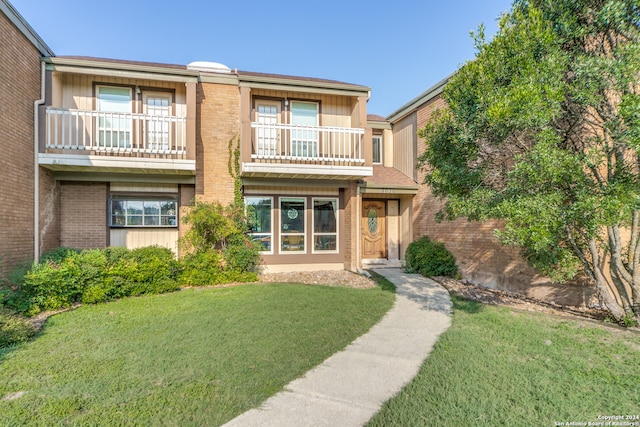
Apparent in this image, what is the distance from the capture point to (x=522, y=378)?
3467 millimetres

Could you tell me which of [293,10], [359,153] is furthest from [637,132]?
[293,10]

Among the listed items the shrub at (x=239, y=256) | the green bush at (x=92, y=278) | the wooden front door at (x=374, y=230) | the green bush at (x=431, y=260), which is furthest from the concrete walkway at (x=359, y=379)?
the wooden front door at (x=374, y=230)

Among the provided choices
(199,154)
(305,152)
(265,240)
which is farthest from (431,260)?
(199,154)

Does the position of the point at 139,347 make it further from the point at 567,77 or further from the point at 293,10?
the point at 293,10

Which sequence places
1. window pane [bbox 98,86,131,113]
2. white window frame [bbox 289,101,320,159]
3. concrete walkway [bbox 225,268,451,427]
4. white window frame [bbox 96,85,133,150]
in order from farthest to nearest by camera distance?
white window frame [bbox 289,101,320,159]
window pane [bbox 98,86,131,113]
white window frame [bbox 96,85,133,150]
concrete walkway [bbox 225,268,451,427]

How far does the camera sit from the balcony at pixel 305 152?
9.27 m

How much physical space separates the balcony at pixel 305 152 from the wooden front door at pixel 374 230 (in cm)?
314

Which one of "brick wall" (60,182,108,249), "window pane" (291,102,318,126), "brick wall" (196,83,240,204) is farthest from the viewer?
"window pane" (291,102,318,126)

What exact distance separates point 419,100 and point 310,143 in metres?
4.84

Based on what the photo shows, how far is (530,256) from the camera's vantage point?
643cm

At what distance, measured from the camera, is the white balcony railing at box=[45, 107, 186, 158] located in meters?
8.02

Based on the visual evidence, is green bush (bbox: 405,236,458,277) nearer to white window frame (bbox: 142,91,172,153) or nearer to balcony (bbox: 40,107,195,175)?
balcony (bbox: 40,107,195,175)

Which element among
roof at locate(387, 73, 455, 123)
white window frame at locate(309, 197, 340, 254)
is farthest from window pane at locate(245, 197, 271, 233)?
roof at locate(387, 73, 455, 123)

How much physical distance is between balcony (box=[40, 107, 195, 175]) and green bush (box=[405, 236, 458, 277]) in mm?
7644
